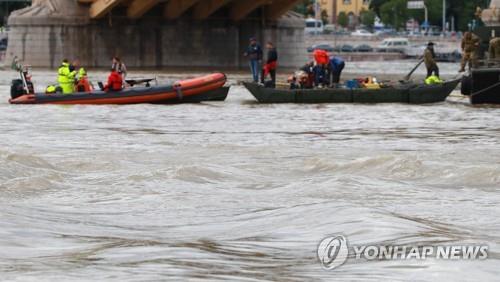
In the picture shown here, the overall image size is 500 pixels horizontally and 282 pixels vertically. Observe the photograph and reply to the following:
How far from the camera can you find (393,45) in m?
121

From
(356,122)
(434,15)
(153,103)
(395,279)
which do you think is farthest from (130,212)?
(434,15)

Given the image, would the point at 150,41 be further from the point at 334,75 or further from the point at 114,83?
the point at 114,83

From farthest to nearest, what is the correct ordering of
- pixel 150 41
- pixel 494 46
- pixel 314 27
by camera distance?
pixel 314 27
pixel 150 41
pixel 494 46

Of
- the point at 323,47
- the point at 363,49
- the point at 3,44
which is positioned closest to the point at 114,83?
the point at 3,44

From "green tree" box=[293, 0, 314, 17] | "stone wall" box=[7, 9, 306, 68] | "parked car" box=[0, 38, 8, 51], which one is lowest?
"parked car" box=[0, 38, 8, 51]

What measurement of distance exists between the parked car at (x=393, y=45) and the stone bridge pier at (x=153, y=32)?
47.0m

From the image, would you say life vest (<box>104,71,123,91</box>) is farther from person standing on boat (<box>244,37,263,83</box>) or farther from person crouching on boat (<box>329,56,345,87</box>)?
person standing on boat (<box>244,37,263,83</box>)

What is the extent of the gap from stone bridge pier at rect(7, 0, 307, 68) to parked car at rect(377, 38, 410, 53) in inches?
1852

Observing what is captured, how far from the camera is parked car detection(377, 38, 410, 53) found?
118287 millimetres

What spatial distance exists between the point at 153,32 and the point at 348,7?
109 m

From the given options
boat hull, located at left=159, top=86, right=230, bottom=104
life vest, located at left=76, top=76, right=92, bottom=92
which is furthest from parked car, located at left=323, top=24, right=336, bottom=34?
life vest, located at left=76, top=76, right=92, bottom=92

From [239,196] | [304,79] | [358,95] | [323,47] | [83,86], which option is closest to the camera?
[239,196]

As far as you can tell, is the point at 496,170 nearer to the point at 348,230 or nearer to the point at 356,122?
the point at 348,230

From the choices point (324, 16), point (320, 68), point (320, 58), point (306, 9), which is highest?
point (320, 58)
